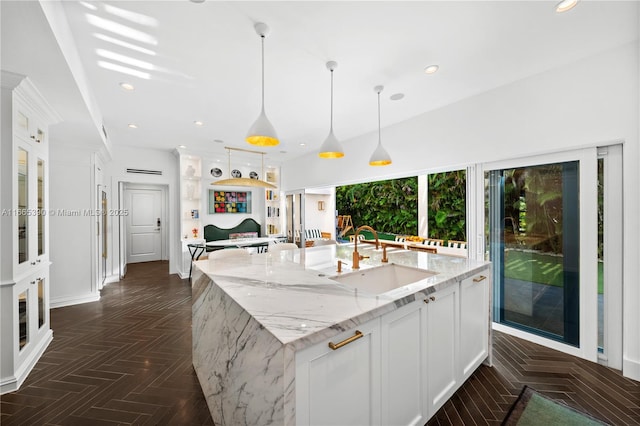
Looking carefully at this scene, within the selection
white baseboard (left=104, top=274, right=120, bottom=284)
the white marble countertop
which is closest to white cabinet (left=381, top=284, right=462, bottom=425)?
the white marble countertop

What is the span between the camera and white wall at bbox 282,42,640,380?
217 cm

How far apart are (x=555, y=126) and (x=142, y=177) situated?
6.88m

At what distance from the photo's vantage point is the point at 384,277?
2.26m

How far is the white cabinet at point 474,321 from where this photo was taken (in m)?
1.93

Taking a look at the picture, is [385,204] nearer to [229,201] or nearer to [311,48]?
[229,201]

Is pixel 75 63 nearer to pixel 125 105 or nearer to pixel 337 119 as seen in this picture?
pixel 125 105

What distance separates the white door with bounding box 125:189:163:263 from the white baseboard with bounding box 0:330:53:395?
4.53 m

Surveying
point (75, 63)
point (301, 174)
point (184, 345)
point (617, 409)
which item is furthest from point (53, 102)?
point (617, 409)

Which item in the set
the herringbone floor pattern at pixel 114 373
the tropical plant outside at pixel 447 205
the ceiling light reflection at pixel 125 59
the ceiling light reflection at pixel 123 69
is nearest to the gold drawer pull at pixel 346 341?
the herringbone floor pattern at pixel 114 373

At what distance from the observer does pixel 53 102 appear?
2.55 metres

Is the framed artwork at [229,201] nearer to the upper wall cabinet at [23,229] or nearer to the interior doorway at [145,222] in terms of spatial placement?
the interior doorway at [145,222]

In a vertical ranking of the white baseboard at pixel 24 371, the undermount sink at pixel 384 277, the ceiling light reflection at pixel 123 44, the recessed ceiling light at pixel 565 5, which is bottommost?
the white baseboard at pixel 24 371

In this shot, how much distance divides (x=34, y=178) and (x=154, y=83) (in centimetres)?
145

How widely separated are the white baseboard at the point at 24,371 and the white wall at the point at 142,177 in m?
2.87
